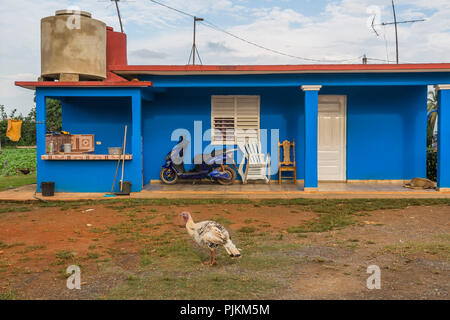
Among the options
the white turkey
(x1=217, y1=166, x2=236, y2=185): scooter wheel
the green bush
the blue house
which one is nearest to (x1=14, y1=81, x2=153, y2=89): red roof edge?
the blue house

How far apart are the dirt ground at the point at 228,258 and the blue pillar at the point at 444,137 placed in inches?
99.6

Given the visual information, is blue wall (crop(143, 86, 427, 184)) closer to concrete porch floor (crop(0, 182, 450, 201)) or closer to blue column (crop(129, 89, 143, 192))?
concrete porch floor (crop(0, 182, 450, 201))

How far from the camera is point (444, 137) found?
11.1m

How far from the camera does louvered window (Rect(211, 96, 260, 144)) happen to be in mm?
12922

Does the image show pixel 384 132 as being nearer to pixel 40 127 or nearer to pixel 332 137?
pixel 332 137

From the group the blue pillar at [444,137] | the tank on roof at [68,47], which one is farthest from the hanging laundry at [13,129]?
the blue pillar at [444,137]

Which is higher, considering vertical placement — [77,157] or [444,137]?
[444,137]

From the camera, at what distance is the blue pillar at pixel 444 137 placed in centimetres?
1105

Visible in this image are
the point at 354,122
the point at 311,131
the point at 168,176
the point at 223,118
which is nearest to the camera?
the point at 311,131

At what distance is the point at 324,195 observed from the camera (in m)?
10.8

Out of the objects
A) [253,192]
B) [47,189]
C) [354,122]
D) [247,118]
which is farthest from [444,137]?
[47,189]

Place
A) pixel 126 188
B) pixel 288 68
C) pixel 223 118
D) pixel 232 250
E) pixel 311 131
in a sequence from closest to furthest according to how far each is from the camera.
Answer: pixel 232 250, pixel 288 68, pixel 126 188, pixel 311 131, pixel 223 118

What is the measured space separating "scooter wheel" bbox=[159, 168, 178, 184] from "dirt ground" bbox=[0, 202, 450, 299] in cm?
361

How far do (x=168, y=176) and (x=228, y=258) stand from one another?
7058 mm
